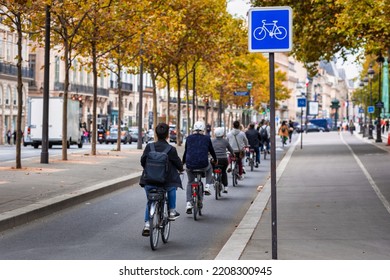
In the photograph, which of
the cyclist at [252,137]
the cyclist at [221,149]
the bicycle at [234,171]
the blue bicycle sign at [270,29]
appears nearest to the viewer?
the blue bicycle sign at [270,29]

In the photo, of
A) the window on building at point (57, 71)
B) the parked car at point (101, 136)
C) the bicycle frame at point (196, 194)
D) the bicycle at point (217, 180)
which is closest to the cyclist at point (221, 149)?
the bicycle at point (217, 180)

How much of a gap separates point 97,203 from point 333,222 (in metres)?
6.18

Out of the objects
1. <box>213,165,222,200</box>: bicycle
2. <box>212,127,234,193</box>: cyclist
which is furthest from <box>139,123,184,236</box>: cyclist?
<box>212,127,234,193</box>: cyclist

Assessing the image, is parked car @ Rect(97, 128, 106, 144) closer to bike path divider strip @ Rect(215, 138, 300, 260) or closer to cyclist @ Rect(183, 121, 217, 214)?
bike path divider strip @ Rect(215, 138, 300, 260)

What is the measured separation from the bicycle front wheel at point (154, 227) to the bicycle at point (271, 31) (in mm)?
2960

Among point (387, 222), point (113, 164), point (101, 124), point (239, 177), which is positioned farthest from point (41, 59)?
point (387, 222)

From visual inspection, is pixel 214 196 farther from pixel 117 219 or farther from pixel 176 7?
pixel 176 7

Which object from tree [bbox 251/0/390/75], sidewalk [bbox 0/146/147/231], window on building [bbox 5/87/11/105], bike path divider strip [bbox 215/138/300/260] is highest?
tree [bbox 251/0/390/75]

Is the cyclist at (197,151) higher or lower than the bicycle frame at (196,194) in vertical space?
higher

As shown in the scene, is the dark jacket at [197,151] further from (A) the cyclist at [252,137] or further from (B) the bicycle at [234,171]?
(A) the cyclist at [252,137]

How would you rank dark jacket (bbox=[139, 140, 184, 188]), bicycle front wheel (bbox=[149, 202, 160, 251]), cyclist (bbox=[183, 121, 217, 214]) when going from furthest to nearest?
cyclist (bbox=[183, 121, 217, 214])
dark jacket (bbox=[139, 140, 184, 188])
bicycle front wheel (bbox=[149, 202, 160, 251])

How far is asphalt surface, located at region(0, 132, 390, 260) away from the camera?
39.9ft

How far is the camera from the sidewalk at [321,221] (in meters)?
11.7

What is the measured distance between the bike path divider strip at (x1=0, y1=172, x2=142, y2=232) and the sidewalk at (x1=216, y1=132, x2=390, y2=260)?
3427mm
